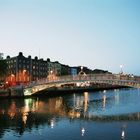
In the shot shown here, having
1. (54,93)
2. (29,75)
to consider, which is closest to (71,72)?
(29,75)

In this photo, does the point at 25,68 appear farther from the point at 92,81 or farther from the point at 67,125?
the point at 67,125

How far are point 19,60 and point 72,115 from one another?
8379 cm

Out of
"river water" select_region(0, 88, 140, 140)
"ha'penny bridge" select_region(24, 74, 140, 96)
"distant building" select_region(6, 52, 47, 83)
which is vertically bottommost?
"river water" select_region(0, 88, 140, 140)

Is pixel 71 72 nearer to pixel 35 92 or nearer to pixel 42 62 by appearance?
pixel 42 62

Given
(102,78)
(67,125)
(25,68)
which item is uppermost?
(25,68)

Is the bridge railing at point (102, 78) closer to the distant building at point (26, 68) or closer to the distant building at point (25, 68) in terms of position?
the distant building at point (26, 68)

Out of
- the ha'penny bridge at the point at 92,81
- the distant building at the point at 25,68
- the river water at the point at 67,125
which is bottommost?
the river water at the point at 67,125

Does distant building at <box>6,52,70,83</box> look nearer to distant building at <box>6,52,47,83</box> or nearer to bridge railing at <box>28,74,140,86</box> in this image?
distant building at <box>6,52,47,83</box>

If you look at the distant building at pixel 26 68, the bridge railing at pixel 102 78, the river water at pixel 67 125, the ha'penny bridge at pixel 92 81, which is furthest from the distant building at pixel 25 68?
the river water at pixel 67 125

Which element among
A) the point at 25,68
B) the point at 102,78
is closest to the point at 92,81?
the point at 102,78

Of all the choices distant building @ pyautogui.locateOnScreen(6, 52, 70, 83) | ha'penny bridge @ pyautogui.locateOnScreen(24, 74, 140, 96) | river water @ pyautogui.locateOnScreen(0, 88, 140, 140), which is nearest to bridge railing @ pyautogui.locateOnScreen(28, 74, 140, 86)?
ha'penny bridge @ pyautogui.locateOnScreen(24, 74, 140, 96)

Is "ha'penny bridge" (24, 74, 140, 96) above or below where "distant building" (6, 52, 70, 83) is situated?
below

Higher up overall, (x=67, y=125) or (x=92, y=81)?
(x=92, y=81)

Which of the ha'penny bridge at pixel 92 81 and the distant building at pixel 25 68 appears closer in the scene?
the ha'penny bridge at pixel 92 81
